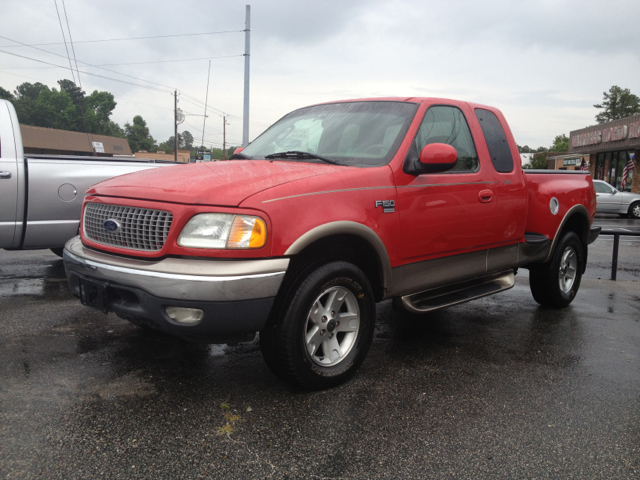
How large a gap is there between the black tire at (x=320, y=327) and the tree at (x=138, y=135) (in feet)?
470

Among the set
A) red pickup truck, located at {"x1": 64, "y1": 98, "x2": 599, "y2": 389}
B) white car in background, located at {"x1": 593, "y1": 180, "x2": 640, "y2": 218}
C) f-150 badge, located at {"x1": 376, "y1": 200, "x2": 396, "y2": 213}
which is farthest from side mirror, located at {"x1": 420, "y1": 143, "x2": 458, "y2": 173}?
white car in background, located at {"x1": 593, "y1": 180, "x2": 640, "y2": 218}

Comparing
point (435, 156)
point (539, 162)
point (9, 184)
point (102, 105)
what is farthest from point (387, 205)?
point (102, 105)

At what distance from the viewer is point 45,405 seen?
3.15 m

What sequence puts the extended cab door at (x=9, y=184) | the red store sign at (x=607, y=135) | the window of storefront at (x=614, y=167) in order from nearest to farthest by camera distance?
the extended cab door at (x=9, y=184)
the red store sign at (x=607, y=135)
the window of storefront at (x=614, y=167)

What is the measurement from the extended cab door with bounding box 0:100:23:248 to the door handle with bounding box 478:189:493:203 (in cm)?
457

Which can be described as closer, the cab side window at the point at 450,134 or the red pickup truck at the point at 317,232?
the red pickup truck at the point at 317,232

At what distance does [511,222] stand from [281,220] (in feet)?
8.31

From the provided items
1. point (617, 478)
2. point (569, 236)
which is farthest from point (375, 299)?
point (569, 236)

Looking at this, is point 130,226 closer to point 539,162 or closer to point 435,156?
point 435,156

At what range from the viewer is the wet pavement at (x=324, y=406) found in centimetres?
264

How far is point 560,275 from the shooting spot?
5.79 m

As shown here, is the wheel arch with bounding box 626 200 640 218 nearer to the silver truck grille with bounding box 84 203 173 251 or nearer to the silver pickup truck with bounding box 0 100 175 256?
the silver pickup truck with bounding box 0 100 175 256

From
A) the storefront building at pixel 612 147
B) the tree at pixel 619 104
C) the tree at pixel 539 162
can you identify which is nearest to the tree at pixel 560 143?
the tree at pixel 619 104

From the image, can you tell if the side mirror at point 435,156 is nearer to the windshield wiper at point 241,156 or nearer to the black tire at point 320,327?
the black tire at point 320,327
